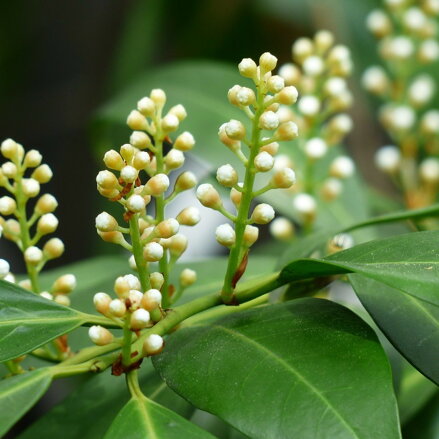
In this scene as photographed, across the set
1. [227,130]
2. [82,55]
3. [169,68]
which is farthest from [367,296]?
[82,55]

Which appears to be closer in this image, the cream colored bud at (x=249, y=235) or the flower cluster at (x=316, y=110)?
the cream colored bud at (x=249, y=235)

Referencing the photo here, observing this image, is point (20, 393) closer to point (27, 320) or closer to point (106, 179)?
point (27, 320)

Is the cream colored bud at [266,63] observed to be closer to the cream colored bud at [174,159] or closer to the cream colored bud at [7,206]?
the cream colored bud at [174,159]

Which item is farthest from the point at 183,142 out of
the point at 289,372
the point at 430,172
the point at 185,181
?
the point at 430,172

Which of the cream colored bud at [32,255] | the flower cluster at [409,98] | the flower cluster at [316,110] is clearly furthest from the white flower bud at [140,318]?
the flower cluster at [409,98]

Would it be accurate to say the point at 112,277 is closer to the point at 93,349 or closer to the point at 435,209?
the point at 93,349
